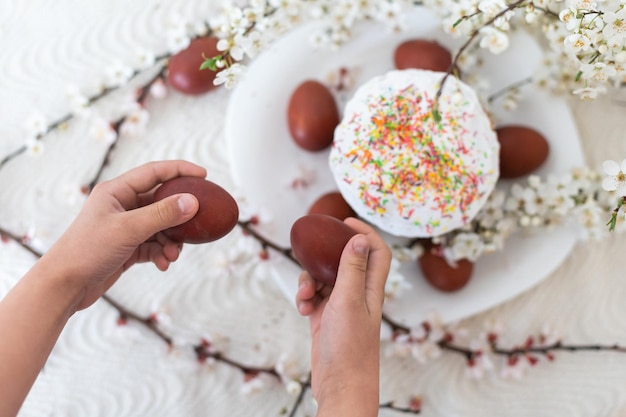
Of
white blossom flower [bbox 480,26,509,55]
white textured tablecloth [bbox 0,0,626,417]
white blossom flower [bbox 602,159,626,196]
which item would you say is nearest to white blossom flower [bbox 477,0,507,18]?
white blossom flower [bbox 480,26,509,55]

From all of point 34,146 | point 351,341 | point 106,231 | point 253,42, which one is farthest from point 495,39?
point 34,146

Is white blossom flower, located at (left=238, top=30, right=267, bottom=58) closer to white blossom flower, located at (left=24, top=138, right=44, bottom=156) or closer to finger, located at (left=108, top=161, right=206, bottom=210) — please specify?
finger, located at (left=108, top=161, right=206, bottom=210)

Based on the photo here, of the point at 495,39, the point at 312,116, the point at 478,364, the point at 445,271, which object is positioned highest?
the point at 495,39

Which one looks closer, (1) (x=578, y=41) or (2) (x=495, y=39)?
(1) (x=578, y=41)

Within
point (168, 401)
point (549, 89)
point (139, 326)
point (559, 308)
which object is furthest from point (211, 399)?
point (549, 89)

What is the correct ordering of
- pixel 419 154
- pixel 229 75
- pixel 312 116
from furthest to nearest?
1. pixel 312 116
2. pixel 419 154
3. pixel 229 75

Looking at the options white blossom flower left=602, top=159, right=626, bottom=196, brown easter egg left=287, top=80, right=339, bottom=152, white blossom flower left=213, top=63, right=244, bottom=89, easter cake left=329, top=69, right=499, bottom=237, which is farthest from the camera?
brown easter egg left=287, top=80, right=339, bottom=152

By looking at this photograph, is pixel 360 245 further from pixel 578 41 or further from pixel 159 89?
pixel 159 89
